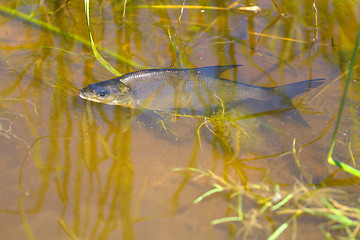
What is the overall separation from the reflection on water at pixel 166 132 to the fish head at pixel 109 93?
0.09 m

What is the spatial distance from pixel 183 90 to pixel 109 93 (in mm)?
817

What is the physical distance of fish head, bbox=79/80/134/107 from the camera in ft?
11.0

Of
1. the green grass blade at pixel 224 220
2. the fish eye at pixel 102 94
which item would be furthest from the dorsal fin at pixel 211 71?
the green grass blade at pixel 224 220

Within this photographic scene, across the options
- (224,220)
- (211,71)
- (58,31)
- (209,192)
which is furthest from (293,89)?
(58,31)

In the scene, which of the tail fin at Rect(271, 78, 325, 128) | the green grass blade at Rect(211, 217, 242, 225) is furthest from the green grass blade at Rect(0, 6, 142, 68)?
the green grass blade at Rect(211, 217, 242, 225)

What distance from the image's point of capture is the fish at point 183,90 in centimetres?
339

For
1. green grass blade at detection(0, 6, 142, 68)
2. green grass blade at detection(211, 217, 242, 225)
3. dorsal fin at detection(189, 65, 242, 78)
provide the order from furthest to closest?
green grass blade at detection(0, 6, 142, 68), dorsal fin at detection(189, 65, 242, 78), green grass blade at detection(211, 217, 242, 225)

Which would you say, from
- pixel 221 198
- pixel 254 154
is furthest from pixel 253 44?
pixel 221 198

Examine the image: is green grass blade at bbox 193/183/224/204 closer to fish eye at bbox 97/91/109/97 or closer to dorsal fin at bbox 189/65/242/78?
dorsal fin at bbox 189/65/242/78

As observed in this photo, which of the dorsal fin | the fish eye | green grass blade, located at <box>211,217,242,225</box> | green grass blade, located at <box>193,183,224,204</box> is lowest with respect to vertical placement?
green grass blade, located at <box>211,217,242,225</box>

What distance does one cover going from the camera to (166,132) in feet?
10.2

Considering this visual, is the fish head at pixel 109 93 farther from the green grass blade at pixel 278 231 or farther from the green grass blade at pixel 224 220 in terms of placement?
the green grass blade at pixel 278 231

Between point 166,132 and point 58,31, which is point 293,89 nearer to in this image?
point 166,132

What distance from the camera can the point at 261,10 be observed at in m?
4.71
